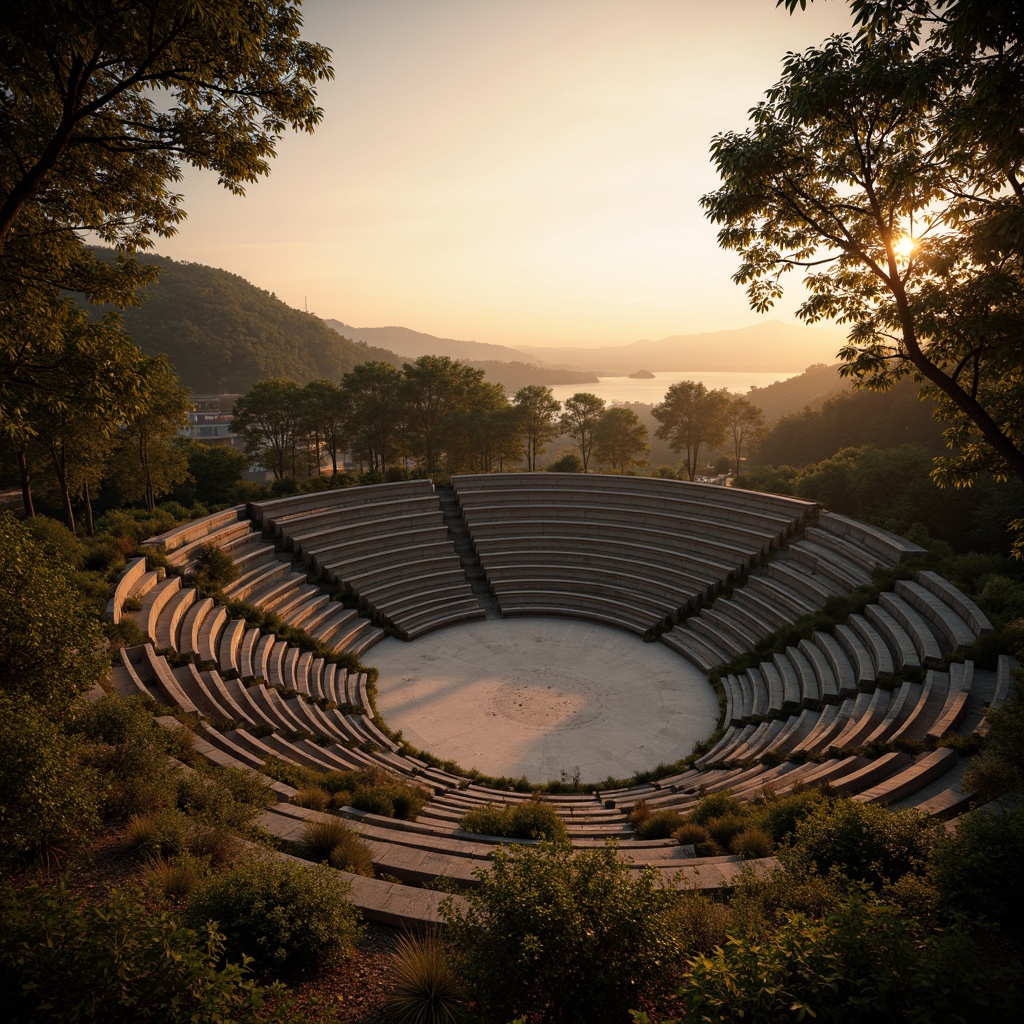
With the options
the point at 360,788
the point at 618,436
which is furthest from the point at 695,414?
the point at 360,788

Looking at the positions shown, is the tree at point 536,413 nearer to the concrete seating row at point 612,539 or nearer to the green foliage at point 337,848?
the concrete seating row at point 612,539

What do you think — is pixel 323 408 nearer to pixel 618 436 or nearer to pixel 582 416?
pixel 582 416

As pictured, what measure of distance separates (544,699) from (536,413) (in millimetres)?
23908

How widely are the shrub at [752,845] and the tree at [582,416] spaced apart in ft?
110

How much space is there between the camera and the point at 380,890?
7129 mm

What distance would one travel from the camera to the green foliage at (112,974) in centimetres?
414

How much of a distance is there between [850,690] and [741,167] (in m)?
13.8

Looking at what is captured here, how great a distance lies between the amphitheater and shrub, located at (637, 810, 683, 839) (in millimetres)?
812

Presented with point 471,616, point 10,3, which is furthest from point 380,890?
point 471,616

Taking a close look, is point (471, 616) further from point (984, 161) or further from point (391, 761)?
point (984, 161)

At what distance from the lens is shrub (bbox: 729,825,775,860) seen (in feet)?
28.4

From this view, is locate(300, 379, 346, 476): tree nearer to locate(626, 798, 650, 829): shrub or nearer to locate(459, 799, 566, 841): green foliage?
locate(459, 799, 566, 841): green foliage

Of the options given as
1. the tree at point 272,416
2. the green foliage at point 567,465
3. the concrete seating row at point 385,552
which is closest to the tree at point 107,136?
the concrete seating row at point 385,552

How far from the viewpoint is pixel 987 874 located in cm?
607
